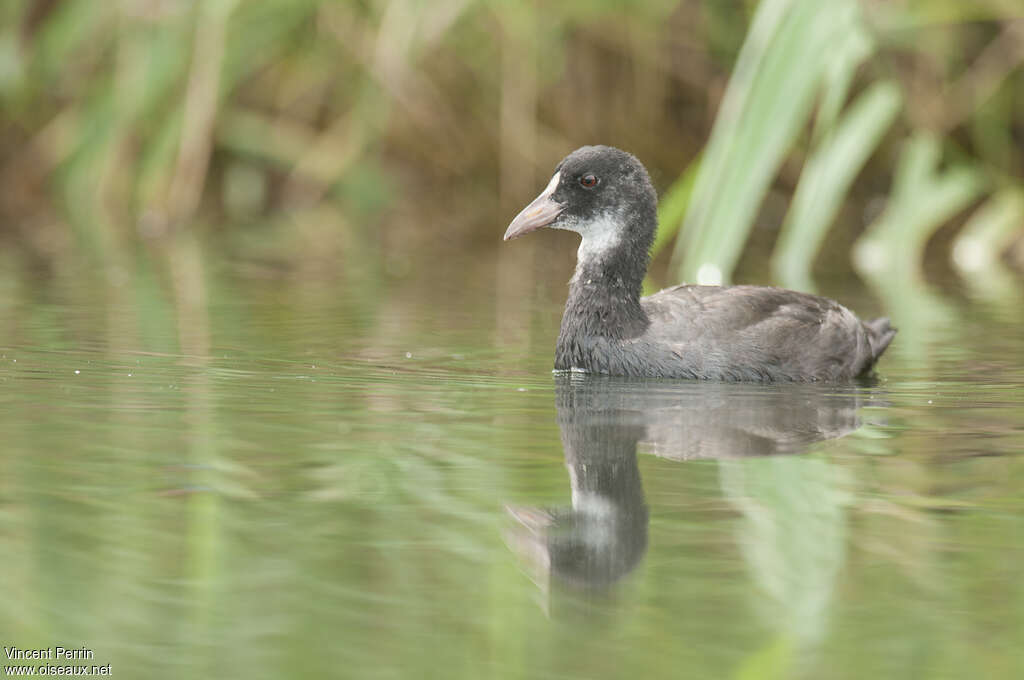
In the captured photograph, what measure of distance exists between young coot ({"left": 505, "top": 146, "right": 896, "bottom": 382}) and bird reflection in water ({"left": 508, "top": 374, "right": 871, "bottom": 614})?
0.36ft

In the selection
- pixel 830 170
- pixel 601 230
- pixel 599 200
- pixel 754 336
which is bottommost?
pixel 754 336

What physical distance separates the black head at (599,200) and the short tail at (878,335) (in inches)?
33.2

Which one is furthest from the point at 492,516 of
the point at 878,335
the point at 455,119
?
the point at 455,119

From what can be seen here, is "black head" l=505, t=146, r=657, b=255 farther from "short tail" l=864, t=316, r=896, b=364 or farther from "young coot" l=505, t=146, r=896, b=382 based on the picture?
"short tail" l=864, t=316, r=896, b=364

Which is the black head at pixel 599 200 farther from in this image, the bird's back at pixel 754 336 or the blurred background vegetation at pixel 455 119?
the blurred background vegetation at pixel 455 119

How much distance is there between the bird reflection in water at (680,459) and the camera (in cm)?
309

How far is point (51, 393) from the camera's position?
482cm

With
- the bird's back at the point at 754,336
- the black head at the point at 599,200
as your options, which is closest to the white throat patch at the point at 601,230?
the black head at the point at 599,200

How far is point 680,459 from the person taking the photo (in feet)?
13.1

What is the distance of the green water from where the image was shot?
8.50ft

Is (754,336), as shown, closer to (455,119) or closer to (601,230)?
(601,230)

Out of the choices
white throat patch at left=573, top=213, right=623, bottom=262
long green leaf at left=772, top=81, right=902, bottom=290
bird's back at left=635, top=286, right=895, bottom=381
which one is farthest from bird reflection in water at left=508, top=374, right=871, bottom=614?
long green leaf at left=772, top=81, right=902, bottom=290

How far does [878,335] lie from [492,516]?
9.84ft

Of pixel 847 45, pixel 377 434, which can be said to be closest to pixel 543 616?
pixel 377 434
